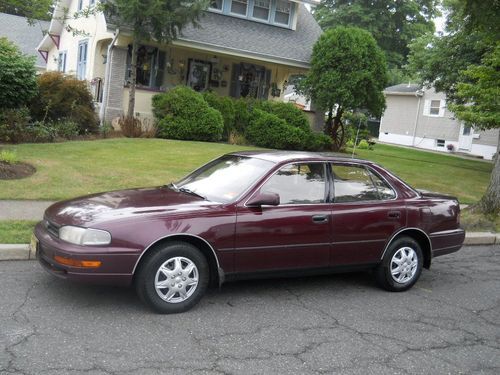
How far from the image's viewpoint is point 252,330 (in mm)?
4633

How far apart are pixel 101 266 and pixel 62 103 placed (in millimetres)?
12317

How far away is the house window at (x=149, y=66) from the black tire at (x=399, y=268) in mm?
14723

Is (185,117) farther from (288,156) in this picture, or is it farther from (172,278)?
(172,278)

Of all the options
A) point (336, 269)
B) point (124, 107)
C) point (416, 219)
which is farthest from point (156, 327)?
point (124, 107)

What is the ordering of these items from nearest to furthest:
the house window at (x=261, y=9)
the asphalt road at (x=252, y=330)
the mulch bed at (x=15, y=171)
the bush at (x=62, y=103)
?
1. the asphalt road at (x=252, y=330)
2. the mulch bed at (x=15, y=171)
3. the bush at (x=62, y=103)
4. the house window at (x=261, y=9)

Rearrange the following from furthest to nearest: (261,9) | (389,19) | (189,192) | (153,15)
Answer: (389,19)
(261,9)
(153,15)
(189,192)

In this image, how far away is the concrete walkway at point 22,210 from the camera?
7.57m

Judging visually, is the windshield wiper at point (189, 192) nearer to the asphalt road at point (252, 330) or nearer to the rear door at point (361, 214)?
the asphalt road at point (252, 330)

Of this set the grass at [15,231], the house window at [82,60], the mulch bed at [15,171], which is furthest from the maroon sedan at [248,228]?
the house window at [82,60]

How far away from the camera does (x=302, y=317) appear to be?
5039mm

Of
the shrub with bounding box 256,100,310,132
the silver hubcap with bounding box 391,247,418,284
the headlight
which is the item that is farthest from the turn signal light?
the shrub with bounding box 256,100,310,132

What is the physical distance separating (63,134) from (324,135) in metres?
8.62

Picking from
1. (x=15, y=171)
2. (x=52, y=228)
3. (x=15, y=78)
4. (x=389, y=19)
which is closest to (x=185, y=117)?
(x=15, y=78)

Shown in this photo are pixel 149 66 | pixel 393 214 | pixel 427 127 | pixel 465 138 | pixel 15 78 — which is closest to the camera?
pixel 393 214
